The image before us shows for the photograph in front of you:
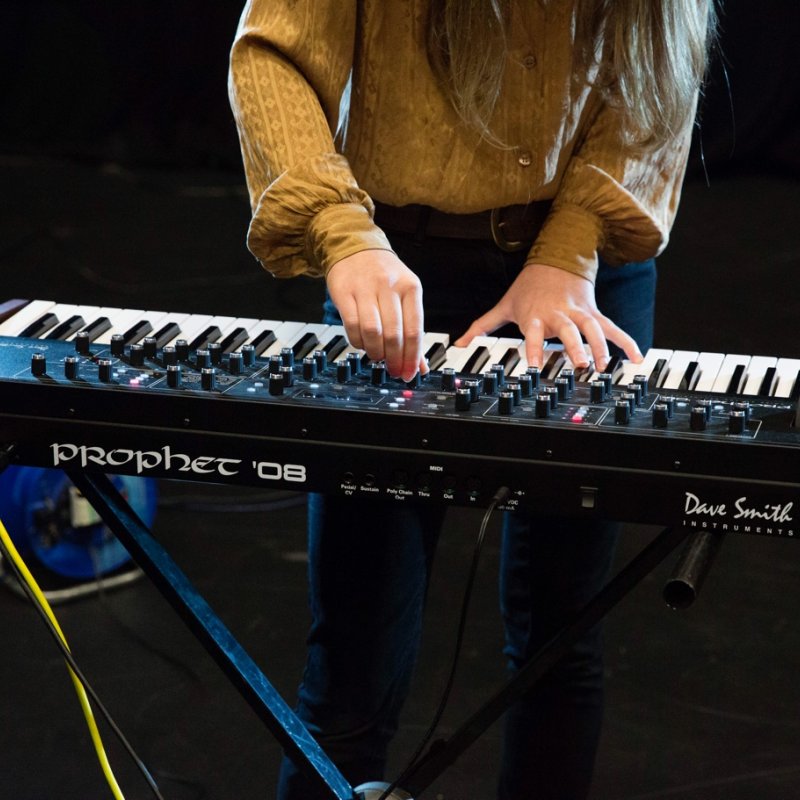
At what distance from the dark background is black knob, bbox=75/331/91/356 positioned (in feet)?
3.27

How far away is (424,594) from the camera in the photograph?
1567 millimetres

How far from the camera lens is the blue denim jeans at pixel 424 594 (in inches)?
57.8

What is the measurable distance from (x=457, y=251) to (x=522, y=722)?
0.61 meters

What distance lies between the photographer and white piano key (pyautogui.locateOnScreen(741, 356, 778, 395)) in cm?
126

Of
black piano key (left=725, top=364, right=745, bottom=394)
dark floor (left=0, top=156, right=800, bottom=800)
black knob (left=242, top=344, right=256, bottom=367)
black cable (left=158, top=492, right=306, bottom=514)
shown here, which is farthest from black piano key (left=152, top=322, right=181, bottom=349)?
black cable (left=158, top=492, right=306, bottom=514)

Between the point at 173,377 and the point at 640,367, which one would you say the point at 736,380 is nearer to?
the point at 640,367

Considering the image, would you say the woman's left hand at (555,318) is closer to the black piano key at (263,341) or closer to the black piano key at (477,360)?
the black piano key at (477,360)

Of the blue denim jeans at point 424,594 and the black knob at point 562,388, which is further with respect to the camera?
the blue denim jeans at point 424,594

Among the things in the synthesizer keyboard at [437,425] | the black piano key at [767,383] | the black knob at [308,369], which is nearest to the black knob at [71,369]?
the synthesizer keyboard at [437,425]

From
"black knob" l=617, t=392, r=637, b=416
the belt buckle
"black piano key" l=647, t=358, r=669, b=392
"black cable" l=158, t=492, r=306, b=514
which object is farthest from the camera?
"black cable" l=158, t=492, r=306, b=514

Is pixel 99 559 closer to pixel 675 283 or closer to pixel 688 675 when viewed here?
pixel 688 675

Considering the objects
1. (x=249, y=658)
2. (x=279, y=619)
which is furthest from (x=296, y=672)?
(x=249, y=658)

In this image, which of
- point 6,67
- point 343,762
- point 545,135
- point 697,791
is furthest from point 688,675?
point 6,67

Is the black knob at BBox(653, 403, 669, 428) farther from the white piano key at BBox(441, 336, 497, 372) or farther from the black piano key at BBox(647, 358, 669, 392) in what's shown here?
the white piano key at BBox(441, 336, 497, 372)
